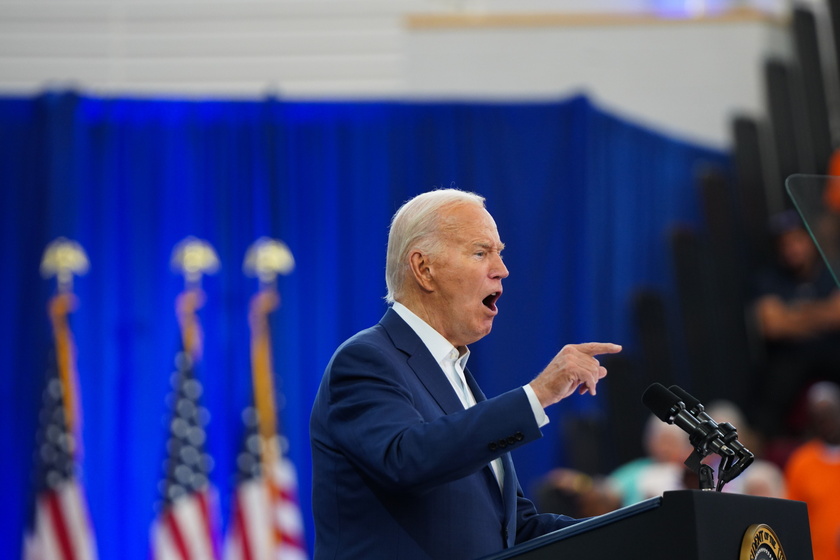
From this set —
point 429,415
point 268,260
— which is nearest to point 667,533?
point 429,415

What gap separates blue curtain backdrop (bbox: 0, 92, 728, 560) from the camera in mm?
7164

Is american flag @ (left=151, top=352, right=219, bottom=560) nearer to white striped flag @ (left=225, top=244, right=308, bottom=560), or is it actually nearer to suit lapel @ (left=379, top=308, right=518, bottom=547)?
white striped flag @ (left=225, top=244, right=308, bottom=560)

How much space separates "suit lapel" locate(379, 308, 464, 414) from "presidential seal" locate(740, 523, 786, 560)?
584 mm

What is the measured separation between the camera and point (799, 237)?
280 inches

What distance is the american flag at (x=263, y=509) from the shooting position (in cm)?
686

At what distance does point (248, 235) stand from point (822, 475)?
154 inches

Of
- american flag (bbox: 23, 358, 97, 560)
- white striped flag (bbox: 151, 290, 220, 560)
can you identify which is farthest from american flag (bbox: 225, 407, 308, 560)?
american flag (bbox: 23, 358, 97, 560)

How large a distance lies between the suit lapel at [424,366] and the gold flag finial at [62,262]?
547cm

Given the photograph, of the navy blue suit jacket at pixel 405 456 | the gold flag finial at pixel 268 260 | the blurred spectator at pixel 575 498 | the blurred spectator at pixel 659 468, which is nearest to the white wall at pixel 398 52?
the gold flag finial at pixel 268 260

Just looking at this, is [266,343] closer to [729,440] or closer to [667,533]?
[729,440]

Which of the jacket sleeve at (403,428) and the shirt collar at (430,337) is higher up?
the shirt collar at (430,337)

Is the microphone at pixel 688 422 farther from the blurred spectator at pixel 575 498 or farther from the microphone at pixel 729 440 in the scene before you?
the blurred spectator at pixel 575 498

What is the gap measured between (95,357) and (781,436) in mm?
4346

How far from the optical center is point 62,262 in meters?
7.19
